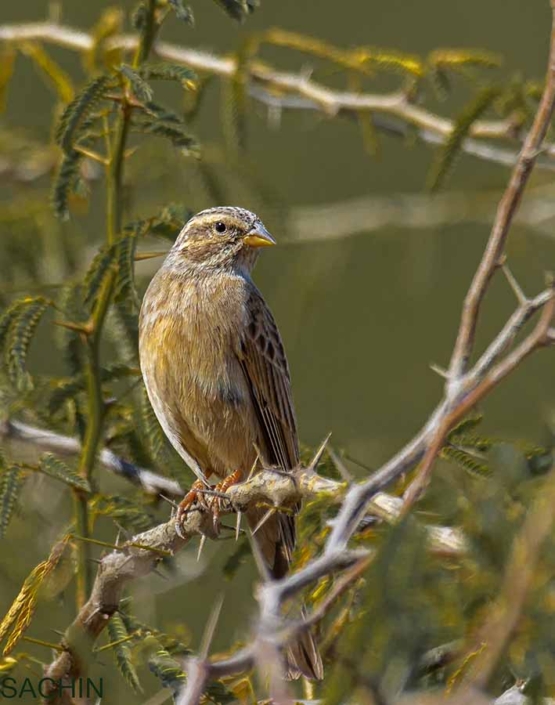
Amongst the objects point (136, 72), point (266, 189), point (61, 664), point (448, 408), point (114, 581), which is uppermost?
point (136, 72)

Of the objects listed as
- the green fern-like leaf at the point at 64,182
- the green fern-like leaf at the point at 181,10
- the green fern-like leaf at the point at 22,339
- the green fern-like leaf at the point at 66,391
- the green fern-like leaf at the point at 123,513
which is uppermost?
the green fern-like leaf at the point at 181,10

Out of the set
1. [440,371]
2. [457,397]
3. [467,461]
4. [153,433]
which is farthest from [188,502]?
[457,397]

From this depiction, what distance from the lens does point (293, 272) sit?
7.09m

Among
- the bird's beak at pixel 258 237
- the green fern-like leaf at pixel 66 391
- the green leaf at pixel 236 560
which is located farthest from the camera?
the bird's beak at pixel 258 237

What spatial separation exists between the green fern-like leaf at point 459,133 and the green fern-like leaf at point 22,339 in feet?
4.49

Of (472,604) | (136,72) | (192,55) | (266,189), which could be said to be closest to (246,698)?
(472,604)

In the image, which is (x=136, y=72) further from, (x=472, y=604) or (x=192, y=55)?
(x=472, y=604)

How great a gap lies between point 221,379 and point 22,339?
1.05 m

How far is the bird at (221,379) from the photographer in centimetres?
470

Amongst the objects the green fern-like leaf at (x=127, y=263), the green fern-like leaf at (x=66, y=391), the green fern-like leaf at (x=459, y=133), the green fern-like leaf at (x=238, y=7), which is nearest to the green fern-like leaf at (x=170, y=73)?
the green fern-like leaf at (x=238, y=7)

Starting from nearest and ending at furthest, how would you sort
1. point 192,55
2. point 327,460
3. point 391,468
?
point 391,468 → point 327,460 → point 192,55

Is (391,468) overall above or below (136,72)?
below

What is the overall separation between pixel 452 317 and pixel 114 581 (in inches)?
362

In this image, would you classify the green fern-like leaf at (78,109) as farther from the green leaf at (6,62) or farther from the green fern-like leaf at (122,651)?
the green leaf at (6,62)
